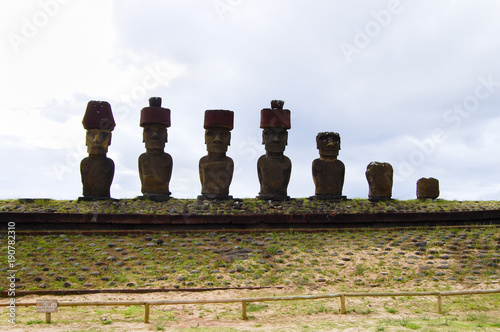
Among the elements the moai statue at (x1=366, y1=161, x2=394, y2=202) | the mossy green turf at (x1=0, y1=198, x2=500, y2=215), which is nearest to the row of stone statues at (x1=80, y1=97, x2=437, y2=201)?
the moai statue at (x1=366, y1=161, x2=394, y2=202)

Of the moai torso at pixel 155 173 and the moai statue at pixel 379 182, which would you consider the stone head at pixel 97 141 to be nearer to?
the moai torso at pixel 155 173

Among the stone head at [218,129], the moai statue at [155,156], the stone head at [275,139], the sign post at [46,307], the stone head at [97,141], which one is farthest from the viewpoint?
the stone head at [275,139]

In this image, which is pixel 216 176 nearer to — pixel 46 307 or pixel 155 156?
pixel 155 156

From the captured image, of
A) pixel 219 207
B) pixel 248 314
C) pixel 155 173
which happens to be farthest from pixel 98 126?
pixel 248 314

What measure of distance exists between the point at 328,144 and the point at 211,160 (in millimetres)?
4112

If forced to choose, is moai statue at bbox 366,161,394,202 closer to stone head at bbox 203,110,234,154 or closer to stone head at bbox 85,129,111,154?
stone head at bbox 203,110,234,154

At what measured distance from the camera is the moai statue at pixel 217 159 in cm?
1605

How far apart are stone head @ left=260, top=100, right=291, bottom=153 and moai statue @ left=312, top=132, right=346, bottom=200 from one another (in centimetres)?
135

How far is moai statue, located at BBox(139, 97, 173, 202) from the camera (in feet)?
52.4

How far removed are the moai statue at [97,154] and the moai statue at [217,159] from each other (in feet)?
9.78

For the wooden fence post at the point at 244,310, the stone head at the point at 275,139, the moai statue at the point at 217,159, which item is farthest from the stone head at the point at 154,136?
the wooden fence post at the point at 244,310

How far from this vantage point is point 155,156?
1620 cm

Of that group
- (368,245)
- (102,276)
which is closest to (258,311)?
(102,276)

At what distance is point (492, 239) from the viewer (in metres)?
12.5
